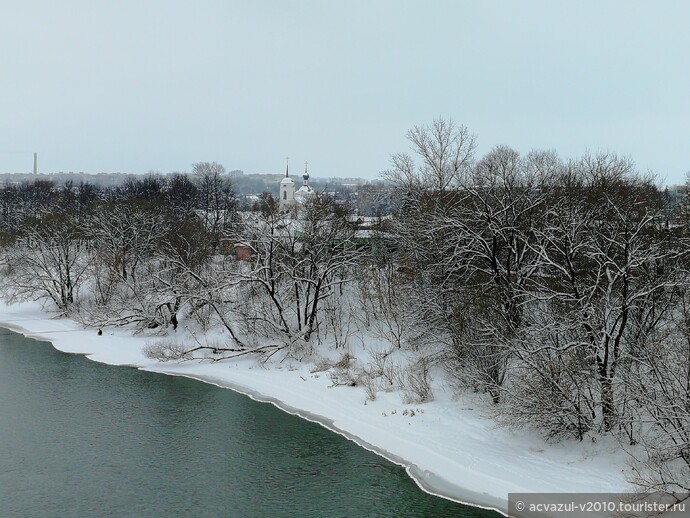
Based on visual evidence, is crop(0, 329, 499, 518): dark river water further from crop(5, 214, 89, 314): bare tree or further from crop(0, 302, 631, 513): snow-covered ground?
crop(5, 214, 89, 314): bare tree

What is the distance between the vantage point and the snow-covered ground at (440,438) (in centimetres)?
1468

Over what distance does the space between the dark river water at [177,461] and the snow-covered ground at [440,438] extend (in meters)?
0.66

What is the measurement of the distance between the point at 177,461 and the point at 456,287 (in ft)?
38.4

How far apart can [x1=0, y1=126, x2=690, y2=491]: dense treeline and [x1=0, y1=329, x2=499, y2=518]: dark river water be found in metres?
3.61

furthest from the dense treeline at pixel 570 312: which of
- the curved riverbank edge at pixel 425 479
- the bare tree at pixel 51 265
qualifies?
the bare tree at pixel 51 265

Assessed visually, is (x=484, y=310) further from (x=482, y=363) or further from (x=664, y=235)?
(x=664, y=235)

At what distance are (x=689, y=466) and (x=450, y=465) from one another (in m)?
5.23

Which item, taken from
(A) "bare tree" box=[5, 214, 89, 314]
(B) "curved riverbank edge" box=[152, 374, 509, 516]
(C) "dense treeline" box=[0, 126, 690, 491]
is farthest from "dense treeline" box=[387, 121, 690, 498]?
(A) "bare tree" box=[5, 214, 89, 314]

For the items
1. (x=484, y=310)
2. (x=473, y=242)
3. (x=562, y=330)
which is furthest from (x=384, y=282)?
(x=562, y=330)

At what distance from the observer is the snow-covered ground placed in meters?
14.7

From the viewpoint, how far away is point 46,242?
4138 centimetres

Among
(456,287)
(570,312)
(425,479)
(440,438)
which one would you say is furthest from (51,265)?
(570,312)

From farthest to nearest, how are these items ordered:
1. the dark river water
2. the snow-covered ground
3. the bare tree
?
the bare tree < the snow-covered ground < the dark river water

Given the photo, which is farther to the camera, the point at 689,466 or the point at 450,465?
the point at 450,465
